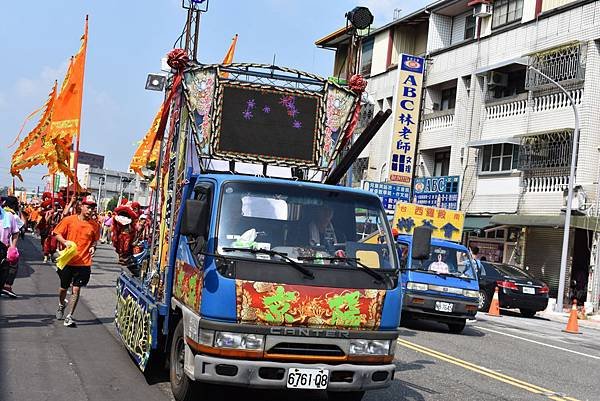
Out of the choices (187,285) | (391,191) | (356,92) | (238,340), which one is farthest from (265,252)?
(391,191)

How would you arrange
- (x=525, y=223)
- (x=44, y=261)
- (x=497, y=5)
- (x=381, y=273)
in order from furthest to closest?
1. (x=497, y=5)
2. (x=525, y=223)
3. (x=44, y=261)
4. (x=381, y=273)

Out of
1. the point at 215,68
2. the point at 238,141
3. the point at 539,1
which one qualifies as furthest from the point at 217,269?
the point at 539,1

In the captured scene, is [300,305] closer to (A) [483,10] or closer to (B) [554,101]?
(B) [554,101]

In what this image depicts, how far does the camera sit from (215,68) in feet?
25.3

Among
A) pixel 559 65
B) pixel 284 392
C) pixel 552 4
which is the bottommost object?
pixel 284 392

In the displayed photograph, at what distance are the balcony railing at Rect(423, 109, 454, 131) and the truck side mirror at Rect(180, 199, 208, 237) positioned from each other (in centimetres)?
2932

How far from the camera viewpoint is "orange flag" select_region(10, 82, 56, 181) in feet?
69.1

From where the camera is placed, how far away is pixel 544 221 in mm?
26516

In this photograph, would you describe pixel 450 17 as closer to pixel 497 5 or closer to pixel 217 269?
pixel 497 5

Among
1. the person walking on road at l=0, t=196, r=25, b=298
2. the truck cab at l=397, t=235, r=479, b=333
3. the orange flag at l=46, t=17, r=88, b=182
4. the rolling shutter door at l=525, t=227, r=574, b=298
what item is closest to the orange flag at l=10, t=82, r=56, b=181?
the orange flag at l=46, t=17, r=88, b=182

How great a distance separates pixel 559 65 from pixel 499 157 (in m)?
4.68

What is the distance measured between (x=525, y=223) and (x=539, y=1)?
9119 mm

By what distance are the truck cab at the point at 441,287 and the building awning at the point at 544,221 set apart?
38.2 ft

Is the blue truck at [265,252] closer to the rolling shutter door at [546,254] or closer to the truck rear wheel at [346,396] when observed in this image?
the truck rear wheel at [346,396]
